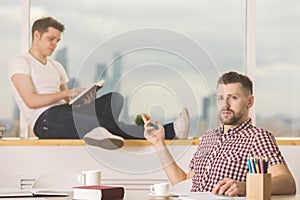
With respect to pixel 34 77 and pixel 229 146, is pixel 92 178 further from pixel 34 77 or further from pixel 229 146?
pixel 34 77

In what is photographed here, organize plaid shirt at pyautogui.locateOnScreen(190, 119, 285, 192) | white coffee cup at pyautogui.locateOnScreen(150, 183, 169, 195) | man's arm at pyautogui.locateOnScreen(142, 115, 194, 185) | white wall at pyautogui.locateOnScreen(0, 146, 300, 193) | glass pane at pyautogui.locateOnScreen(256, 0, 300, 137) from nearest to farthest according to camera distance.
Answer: white coffee cup at pyautogui.locateOnScreen(150, 183, 169, 195)
plaid shirt at pyautogui.locateOnScreen(190, 119, 285, 192)
man's arm at pyautogui.locateOnScreen(142, 115, 194, 185)
white wall at pyautogui.locateOnScreen(0, 146, 300, 193)
glass pane at pyautogui.locateOnScreen(256, 0, 300, 137)

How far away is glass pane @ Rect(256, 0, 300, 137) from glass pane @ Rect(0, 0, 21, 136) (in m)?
1.62

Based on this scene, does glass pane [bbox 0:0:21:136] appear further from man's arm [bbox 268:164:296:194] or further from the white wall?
man's arm [bbox 268:164:296:194]

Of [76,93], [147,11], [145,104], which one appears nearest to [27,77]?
[76,93]

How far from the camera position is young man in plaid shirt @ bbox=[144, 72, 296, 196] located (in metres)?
2.89

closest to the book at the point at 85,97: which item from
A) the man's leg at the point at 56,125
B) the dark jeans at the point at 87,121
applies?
the dark jeans at the point at 87,121

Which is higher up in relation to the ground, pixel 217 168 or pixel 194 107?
pixel 194 107

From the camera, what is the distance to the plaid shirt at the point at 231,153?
2881 millimetres

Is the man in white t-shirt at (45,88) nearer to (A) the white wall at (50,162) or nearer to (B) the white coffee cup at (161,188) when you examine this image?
(A) the white wall at (50,162)

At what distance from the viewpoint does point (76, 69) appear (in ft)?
14.1

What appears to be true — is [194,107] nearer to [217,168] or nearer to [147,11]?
[217,168]

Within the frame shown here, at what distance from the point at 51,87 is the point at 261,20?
1.47 metres

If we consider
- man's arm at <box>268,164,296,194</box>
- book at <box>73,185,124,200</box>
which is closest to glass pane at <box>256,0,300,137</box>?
man's arm at <box>268,164,296,194</box>

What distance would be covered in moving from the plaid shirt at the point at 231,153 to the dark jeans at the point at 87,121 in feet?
0.76
